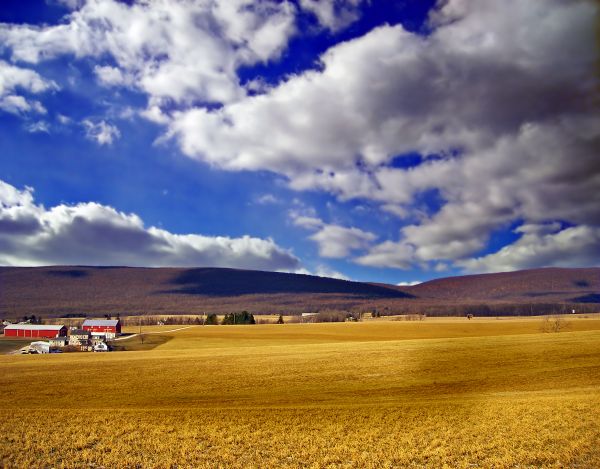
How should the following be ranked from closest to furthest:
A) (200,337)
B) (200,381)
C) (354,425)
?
Answer: (354,425)
(200,381)
(200,337)

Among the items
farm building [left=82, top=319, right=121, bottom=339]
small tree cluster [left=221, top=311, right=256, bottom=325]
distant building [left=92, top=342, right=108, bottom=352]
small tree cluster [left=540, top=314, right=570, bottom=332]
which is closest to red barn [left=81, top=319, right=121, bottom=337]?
farm building [left=82, top=319, right=121, bottom=339]

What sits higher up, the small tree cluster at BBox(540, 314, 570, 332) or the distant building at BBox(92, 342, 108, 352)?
the small tree cluster at BBox(540, 314, 570, 332)

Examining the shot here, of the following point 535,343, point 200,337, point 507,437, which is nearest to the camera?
point 507,437

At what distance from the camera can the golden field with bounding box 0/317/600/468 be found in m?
17.2

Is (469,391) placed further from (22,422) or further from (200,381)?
(22,422)

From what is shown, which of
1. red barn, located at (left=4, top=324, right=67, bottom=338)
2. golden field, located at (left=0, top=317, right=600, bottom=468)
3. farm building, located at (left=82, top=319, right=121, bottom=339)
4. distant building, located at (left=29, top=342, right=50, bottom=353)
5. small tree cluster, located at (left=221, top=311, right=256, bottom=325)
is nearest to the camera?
golden field, located at (left=0, top=317, right=600, bottom=468)

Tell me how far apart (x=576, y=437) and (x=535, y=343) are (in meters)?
38.3

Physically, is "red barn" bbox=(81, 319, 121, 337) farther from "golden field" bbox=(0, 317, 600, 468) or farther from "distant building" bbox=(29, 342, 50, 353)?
"golden field" bbox=(0, 317, 600, 468)

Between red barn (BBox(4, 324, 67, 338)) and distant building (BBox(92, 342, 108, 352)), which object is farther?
red barn (BBox(4, 324, 67, 338))

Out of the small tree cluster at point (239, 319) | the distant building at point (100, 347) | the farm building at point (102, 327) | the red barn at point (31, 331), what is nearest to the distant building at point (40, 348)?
the distant building at point (100, 347)

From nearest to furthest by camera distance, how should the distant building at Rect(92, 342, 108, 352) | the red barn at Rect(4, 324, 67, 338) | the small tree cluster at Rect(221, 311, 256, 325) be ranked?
the distant building at Rect(92, 342, 108, 352)
the red barn at Rect(4, 324, 67, 338)
the small tree cluster at Rect(221, 311, 256, 325)

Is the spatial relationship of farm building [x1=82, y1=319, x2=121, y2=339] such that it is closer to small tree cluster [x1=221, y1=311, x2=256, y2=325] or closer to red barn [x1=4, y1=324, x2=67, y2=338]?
red barn [x1=4, y1=324, x2=67, y2=338]

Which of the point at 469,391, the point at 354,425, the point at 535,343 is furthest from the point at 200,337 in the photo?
the point at 354,425

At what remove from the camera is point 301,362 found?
153ft
